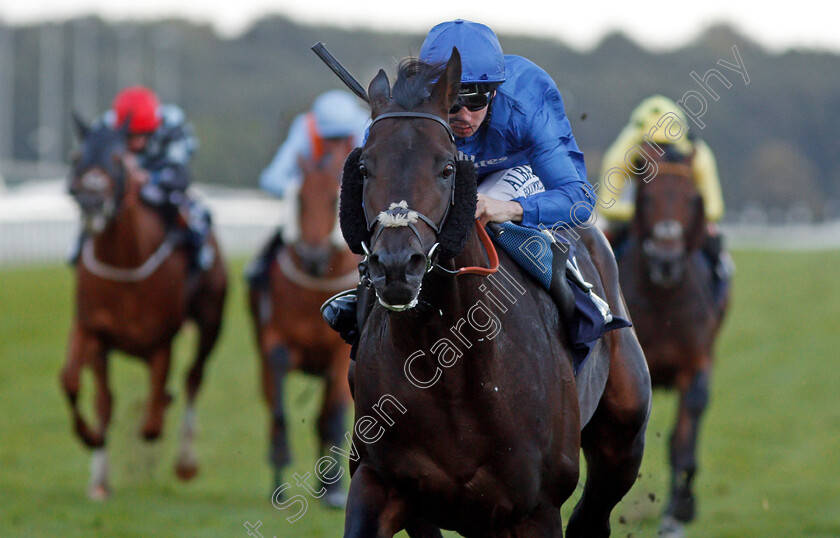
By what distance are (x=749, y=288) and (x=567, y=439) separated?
2274 centimetres

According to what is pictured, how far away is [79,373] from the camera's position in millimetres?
8102

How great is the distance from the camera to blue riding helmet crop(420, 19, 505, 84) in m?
3.75

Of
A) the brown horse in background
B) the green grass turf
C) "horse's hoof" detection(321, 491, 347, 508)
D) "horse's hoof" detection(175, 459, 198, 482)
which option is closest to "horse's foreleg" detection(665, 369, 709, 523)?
the green grass turf

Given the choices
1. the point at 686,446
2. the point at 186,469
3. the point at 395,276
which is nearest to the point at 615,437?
the point at 395,276

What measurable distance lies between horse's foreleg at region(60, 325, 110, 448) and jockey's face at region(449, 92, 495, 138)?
4855 millimetres

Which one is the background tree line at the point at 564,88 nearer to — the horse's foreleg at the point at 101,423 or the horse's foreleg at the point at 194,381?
the horse's foreleg at the point at 194,381

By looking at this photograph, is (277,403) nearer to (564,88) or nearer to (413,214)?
(413,214)

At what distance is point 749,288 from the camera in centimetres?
2564

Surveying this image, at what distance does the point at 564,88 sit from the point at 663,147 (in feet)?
204

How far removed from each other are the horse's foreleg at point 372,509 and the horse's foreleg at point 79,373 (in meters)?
4.63

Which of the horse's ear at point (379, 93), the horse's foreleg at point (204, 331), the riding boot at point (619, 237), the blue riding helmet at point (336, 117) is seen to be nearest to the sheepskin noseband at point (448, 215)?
the horse's ear at point (379, 93)

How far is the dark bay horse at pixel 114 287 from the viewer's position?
8.09 meters

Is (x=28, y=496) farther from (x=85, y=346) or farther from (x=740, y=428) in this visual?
(x=740, y=428)

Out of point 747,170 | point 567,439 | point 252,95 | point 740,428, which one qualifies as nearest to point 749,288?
point 740,428
